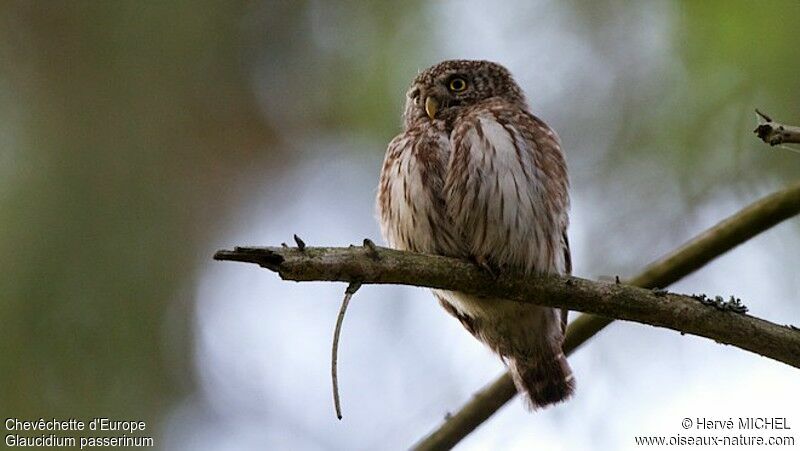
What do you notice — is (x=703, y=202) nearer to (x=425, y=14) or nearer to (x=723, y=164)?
(x=723, y=164)

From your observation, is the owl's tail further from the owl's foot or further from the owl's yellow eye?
the owl's yellow eye

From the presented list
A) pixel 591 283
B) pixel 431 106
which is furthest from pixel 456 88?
pixel 591 283

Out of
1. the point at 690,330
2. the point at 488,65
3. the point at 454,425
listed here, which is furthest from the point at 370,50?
the point at 690,330

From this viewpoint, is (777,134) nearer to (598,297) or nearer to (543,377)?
(598,297)

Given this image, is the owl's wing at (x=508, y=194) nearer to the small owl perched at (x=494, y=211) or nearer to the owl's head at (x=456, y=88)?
the small owl perched at (x=494, y=211)

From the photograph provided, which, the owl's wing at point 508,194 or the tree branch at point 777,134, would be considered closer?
the tree branch at point 777,134

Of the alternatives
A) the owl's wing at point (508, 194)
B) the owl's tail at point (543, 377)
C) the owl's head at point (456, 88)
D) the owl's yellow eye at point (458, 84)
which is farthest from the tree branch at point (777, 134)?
the owl's yellow eye at point (458, 84)

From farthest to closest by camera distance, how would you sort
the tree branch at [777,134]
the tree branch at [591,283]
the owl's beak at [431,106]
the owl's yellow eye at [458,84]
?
the owl's yellow eye at [458,84] < the owl's beak at [431,106] < the tree branch at [591,283] < the tree branch at [777,134]
